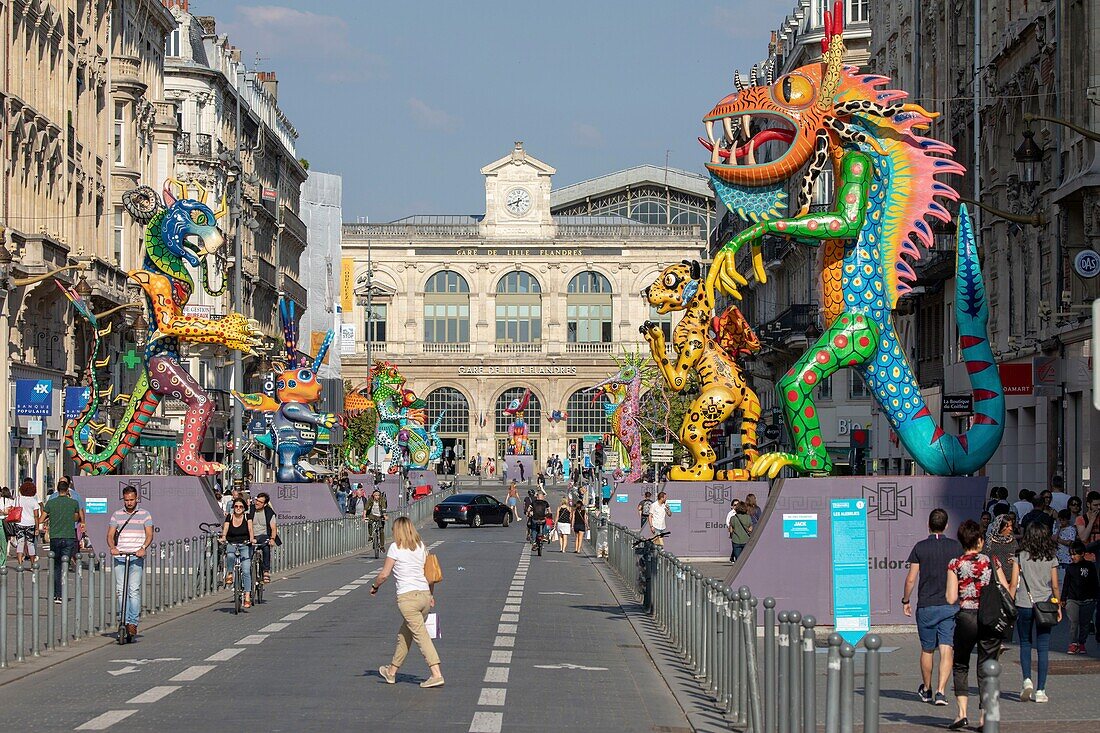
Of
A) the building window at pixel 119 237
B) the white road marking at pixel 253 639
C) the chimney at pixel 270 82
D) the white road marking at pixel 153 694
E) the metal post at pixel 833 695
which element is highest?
the chimney at pixel 270 82

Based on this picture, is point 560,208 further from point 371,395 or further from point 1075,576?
point 1075,576

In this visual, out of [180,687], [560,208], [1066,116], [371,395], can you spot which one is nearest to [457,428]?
[560,208]

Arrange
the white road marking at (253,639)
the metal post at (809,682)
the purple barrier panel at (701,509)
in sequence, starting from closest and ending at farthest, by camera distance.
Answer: the metal post at (809,682)
the white road marking at (253,639)
the purple barrier panel at (701,509)

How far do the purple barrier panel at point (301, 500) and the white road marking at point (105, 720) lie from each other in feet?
106

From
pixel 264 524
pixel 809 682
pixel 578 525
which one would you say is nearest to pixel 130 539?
pixel 264 524

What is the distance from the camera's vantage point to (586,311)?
140000mm

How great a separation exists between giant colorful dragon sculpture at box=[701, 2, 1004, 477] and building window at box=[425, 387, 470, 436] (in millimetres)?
111454

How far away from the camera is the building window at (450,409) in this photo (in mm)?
135625

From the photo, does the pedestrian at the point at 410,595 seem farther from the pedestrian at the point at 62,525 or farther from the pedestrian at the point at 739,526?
the pedestrian at the point at 739,526

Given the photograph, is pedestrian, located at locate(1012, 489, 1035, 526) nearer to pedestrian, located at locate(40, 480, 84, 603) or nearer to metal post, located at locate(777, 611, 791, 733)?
pedestrian, located at locate(40, 480, 84, 603)

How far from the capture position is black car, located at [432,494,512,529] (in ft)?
223

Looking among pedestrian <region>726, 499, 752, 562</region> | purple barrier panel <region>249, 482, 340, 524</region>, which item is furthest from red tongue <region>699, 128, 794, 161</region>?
purple barrier panel <region>249, 482, 340, 524</region>

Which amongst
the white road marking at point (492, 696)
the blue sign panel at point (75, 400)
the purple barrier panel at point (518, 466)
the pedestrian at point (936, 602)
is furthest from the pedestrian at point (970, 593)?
the purple barrier panel at point (518, 466)

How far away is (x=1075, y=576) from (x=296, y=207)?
306 feet
